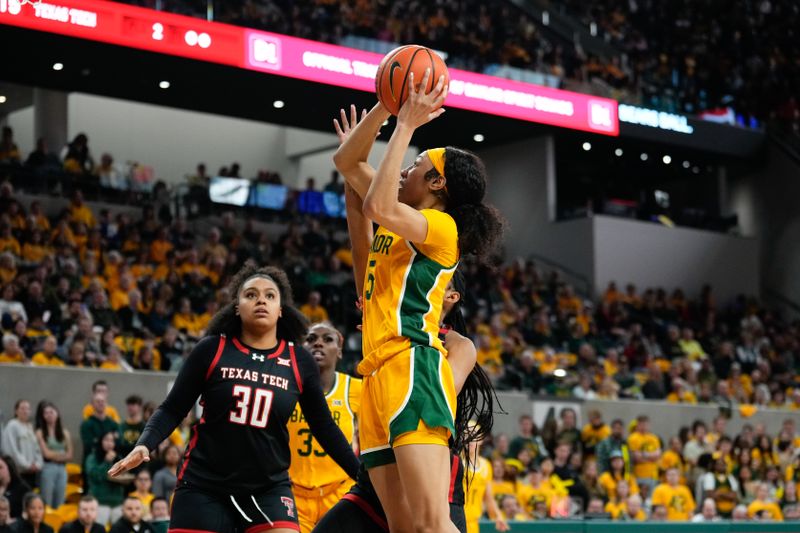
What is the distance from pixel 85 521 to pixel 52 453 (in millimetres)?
2310

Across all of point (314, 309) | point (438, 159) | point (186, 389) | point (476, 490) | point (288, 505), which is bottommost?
point (476, 490)

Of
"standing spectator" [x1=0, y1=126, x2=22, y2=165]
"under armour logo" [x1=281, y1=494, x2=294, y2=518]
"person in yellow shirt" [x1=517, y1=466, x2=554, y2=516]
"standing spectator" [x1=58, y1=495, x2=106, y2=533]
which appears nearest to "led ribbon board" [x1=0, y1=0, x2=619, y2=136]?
"standing spectator" [x1=0, y1=126, x2=22, y2=165]

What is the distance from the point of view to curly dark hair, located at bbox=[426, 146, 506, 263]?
4418 mm

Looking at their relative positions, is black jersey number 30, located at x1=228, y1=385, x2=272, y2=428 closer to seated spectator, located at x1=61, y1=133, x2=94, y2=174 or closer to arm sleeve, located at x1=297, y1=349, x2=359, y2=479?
arm sleeve, located at x1=297, y1=349, x2=359, y2=479

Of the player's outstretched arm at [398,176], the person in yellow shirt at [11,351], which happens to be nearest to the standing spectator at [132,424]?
the person in yellow shirt at [11,351]

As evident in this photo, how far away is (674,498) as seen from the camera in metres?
14.1

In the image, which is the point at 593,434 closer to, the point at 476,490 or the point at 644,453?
the point at 644,453

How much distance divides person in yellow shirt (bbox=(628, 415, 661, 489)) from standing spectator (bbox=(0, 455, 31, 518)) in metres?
8.47

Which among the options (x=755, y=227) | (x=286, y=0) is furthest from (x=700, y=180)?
(x=286, y=0)

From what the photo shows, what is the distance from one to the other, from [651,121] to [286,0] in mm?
8194

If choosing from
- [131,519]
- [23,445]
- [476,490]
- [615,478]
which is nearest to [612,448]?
[615,478]

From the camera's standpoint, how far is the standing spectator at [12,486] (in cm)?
991

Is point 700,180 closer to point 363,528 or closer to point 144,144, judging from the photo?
point 144,144

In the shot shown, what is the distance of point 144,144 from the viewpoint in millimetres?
25031
